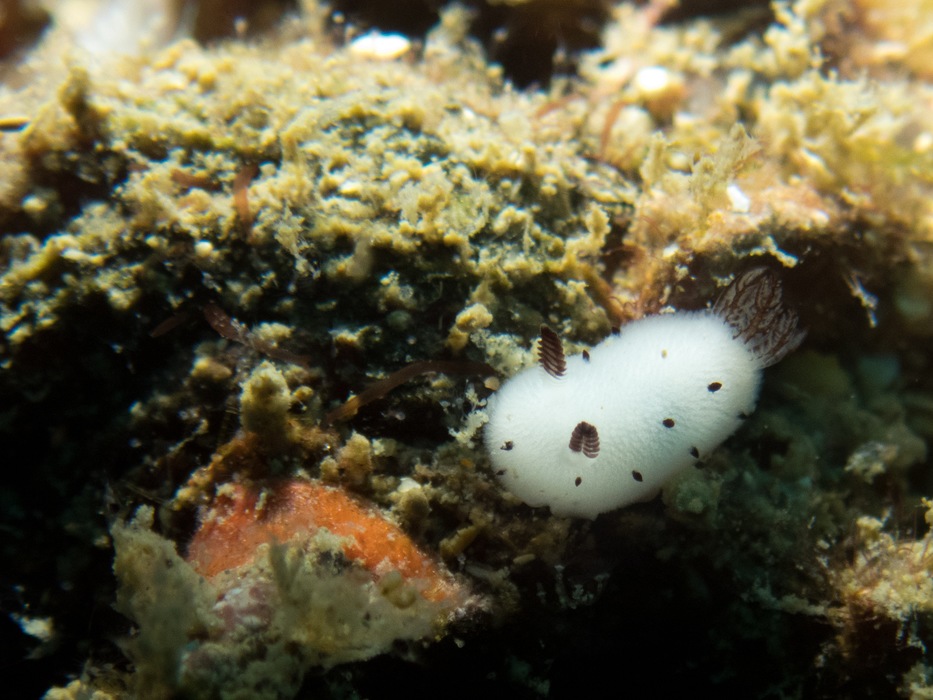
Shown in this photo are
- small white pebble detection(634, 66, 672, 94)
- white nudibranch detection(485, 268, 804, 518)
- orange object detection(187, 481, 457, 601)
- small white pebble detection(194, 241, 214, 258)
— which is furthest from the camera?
small white pebble detection(634, 66, 672, 94)

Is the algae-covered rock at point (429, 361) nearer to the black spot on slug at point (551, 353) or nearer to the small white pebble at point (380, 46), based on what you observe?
the black spot on slug at point (551, 353)

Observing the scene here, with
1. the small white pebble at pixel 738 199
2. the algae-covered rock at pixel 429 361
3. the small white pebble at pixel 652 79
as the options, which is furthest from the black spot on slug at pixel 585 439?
the small white pebble at pixel 652 79

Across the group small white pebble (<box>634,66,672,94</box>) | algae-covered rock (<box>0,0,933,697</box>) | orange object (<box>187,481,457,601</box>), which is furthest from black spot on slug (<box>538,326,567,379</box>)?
small white pebble (<box>634,66,672,94</box>)

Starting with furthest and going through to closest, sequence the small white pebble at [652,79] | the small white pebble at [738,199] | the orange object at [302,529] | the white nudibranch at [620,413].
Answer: the small white pebble at [652,79]
the small white pebble at [738,199]
the white nudibranch at [620,413]
the orange object at [302,529]

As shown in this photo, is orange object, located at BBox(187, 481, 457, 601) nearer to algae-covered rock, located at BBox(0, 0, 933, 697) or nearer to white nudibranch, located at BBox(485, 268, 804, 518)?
algae-covered rock, located at BBox(0, 0, 933, 697)

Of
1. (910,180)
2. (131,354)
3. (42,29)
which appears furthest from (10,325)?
(910,180)

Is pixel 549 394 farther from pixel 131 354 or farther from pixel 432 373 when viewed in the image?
pixel 131 354

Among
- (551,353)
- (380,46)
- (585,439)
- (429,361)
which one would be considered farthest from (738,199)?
(380,46)
